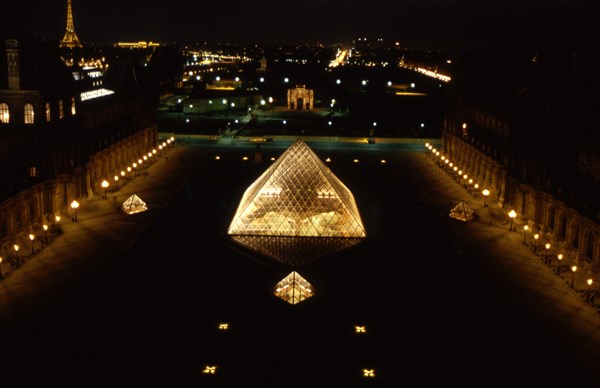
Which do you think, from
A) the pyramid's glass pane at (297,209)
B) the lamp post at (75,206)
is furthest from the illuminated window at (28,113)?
the pyramid's glass pane at (297,209)

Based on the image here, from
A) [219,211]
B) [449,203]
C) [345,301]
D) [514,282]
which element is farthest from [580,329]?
[219,211]

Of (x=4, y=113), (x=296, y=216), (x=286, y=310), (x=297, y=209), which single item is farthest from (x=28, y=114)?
(x=286, y=310)

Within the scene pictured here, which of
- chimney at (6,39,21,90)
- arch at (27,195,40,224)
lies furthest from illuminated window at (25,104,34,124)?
arch at (27,195,40,224)

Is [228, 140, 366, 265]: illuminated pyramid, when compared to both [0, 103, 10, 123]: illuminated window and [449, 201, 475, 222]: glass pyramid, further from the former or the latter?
[0, 103, 10, 123]: illuminated window

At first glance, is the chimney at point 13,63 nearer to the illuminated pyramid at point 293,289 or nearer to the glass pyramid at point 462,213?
the illuminated pyramid at point 293,289

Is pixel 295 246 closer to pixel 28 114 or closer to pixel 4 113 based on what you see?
pixel 28 114

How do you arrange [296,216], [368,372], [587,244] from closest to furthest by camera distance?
1. [368,372]
2. [587,244]
3. [296,216]

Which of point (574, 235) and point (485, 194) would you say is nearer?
point (574, 235)
